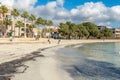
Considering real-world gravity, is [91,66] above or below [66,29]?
below

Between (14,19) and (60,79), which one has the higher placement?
(14,19)

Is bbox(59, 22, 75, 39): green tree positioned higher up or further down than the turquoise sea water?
Result: higher up

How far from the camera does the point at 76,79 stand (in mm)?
19094

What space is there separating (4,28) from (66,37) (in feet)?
218

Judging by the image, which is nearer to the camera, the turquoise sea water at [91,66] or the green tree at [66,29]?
the turquoise sea water at [91,66]

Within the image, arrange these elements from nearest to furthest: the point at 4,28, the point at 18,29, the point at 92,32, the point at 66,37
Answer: the point at 4,28, the point at 18,29, the point at 66,37, the point at 92,32

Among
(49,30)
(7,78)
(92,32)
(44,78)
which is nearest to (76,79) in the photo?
(44,78)

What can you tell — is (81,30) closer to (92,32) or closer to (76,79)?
(92,32)

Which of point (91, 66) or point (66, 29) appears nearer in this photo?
point (91, 66)

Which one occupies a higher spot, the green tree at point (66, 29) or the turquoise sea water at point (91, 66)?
the green tree at point (66, 29)

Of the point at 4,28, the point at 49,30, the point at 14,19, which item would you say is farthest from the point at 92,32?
the point at 4,28

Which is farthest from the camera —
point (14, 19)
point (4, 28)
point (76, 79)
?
point (14, 19)

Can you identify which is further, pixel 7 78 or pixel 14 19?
pixel 14 19

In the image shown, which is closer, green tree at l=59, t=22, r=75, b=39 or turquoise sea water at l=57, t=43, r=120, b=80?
turquoise sea water at l=57, t=43, r=120, b=80
